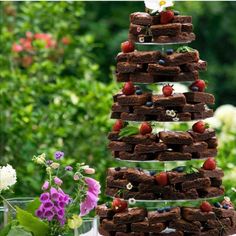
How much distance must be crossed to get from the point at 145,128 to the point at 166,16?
536mm

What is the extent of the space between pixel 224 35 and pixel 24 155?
31.3ft

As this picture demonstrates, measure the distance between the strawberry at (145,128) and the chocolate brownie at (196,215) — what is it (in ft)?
1.33

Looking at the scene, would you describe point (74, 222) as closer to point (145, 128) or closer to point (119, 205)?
point (119, 205)

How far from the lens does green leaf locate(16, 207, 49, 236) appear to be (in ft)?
17.0

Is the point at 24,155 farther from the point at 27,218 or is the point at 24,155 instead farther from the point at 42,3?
the point at 27,218

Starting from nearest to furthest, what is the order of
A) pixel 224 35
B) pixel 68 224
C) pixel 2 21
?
pixel 68 224 < pixel 2 21 < pixel 224 35

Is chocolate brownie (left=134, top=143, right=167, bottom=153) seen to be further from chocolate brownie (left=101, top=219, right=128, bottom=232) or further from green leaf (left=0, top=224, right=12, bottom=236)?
green leaf (left=0, top=224, right=12, bottom=236)

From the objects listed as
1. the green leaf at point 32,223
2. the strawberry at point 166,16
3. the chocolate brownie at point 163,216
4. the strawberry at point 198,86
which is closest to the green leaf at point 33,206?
the green leaf at point 32,223

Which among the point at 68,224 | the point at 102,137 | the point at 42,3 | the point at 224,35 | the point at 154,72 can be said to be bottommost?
the point at 68,224

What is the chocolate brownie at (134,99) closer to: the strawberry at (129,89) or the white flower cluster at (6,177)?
the strawberry at (129,89)

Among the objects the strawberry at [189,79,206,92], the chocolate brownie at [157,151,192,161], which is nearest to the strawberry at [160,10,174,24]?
the strawberry at [189,79,206,92]

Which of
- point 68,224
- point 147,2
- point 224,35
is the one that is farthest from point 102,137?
point 224,35

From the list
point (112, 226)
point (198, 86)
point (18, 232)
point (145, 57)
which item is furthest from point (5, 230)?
point (198, 86)

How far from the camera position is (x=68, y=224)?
509 centimetres
